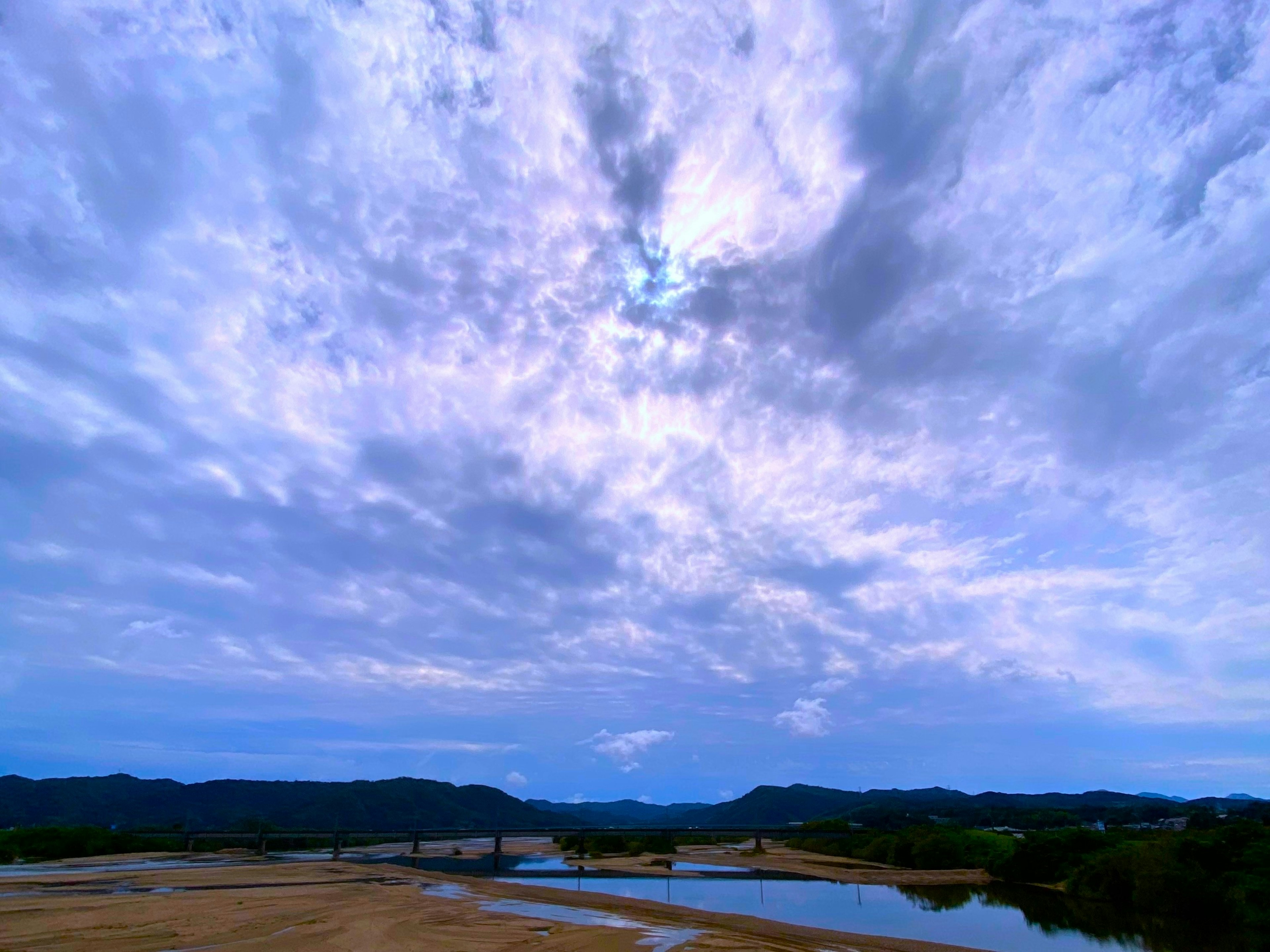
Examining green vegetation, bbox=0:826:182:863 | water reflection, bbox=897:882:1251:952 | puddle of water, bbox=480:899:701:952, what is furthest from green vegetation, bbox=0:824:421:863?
water reflection, bbox=897:882:1251:952

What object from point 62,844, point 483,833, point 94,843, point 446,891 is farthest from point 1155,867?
point 94,843

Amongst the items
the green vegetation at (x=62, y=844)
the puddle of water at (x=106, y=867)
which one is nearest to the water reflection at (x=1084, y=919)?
the puddle of water at (x=106, y=867)

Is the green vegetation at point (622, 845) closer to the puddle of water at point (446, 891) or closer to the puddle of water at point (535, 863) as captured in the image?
the puddle of water at point (535, 863)

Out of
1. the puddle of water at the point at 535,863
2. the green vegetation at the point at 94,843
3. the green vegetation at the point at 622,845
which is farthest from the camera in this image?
the green vegetation at the point at 622,845

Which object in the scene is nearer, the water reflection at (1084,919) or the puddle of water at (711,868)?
the water reflection at (1084,919)

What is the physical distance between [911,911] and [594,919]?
21.1 meters

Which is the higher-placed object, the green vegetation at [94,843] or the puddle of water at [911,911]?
the green vegetation at [94,843]

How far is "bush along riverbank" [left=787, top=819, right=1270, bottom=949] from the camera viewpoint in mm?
30922

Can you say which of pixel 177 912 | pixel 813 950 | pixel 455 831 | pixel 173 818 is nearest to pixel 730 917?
pixel 813 950

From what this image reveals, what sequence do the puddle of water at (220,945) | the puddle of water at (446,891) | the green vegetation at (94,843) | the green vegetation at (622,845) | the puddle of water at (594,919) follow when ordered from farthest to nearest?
the green vegetation at (622,845) < the green vegetation at (94,843) < the puddle of water at (446,891) < the puddle of water at (594,919) < the puddle of water at (220,945)

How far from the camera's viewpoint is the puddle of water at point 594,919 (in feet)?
90.9

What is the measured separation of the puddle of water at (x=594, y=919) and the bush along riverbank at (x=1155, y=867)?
75.4 ft

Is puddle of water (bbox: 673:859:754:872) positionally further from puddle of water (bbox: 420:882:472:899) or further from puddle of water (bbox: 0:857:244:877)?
puddle of water (bbox: 0:857:244:877)

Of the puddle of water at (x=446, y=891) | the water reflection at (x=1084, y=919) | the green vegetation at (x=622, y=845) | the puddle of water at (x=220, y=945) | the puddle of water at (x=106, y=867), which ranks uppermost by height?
the green vegetation at (x=622, y=845)
